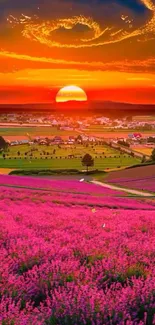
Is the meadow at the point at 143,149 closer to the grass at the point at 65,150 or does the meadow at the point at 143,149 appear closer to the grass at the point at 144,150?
the grass at the point at 144,150

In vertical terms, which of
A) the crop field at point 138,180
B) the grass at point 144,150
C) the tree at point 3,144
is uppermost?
the tree at point 3,144

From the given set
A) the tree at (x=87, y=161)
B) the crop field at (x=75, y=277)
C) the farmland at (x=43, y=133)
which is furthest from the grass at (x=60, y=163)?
the crop field at (x=75, y=277)

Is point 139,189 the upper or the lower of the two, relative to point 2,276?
lower

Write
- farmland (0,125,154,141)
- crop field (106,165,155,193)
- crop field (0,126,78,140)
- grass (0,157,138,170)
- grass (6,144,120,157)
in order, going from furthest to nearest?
crop field (0,126,78,140), farmland (0,125,154,141), grass (6,144,120,157), grass (0,157,138,170), crop field (106,165,155,193)

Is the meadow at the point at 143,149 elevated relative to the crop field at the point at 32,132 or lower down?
lower down

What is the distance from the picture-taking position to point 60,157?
9981 centimetres

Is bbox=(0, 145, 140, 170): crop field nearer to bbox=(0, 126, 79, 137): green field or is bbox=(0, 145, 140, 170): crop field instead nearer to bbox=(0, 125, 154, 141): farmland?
bbox=(0, 125, 154, 141): farmland

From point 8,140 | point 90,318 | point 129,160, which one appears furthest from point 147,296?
point 8,140

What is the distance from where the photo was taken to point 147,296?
5152mm

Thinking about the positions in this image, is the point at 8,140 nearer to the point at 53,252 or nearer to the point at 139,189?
the point at 139,189

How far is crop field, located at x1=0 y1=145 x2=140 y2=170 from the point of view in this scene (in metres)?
91.8

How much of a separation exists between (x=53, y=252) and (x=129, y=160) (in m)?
91.6

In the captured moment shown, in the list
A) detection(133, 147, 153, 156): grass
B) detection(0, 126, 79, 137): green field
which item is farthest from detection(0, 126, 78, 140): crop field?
detection(133, 147, 153, 156): grass

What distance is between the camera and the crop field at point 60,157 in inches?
3612
